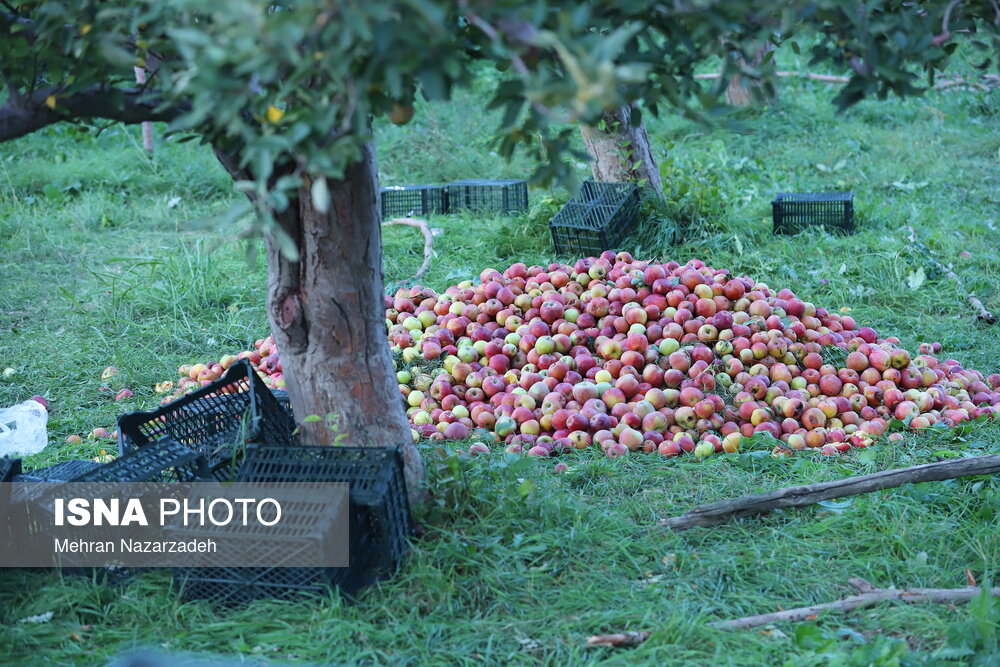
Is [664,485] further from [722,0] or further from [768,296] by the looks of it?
[722,0]

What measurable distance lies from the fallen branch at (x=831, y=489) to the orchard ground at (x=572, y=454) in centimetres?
6

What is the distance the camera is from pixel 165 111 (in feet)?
8.52

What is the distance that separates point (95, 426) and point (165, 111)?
2248mm

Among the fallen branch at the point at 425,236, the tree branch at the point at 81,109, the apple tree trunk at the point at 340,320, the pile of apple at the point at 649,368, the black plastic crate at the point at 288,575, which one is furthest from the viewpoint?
the fallen branch at the point at 425,236

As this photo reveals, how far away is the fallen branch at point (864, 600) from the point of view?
263cm

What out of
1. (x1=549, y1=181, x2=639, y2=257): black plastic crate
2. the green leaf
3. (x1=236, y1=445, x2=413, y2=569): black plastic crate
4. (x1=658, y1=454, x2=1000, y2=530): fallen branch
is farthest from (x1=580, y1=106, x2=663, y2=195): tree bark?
(x1=236, y1=445, x2=413, y2=569): black plastic crate

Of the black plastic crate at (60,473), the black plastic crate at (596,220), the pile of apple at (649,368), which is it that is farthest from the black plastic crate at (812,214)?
the black plastic crate at (60,473)

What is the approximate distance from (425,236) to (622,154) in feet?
4.79

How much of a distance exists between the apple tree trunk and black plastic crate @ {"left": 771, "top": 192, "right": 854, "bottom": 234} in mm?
4516

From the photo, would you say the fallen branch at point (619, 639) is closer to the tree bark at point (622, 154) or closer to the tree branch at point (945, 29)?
the tree branch at point (945, 29)

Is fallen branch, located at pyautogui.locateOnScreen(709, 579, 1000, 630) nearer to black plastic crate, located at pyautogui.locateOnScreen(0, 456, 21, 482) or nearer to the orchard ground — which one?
the orchard ground

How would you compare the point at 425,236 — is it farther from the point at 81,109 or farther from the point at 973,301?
the point at 81,109

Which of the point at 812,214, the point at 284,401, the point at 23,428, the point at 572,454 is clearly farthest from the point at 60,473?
the point at 812,214

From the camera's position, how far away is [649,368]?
4316mm
